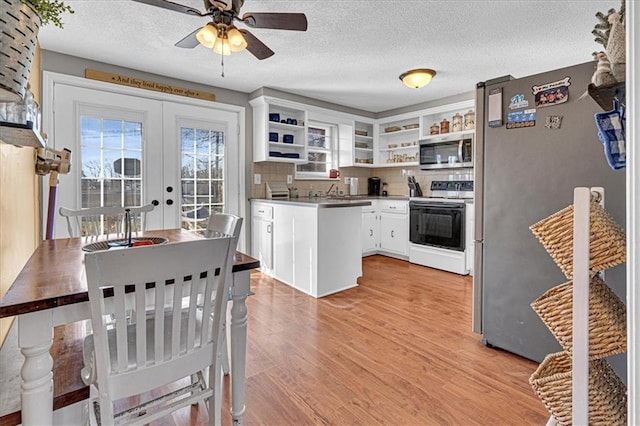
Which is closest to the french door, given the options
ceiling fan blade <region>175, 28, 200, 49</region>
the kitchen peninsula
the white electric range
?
the kitchen peninsula

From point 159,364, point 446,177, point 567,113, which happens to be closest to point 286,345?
point 159,364

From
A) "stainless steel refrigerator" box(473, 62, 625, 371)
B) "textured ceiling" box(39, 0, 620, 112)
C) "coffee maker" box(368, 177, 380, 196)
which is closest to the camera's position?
"stainless steel refrigerator" box(473, 62, 625, 371)

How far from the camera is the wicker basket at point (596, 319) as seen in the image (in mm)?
834

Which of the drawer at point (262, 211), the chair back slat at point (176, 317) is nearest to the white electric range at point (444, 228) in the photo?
the drawer at point (262, 211)

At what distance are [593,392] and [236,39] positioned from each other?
7.26ft

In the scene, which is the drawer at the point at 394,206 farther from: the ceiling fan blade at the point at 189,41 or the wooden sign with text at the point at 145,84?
the ceiling fan blade at the point at 189,41

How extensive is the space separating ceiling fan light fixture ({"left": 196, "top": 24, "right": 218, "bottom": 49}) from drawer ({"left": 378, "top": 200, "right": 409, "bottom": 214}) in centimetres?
338

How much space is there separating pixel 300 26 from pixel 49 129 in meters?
2.57

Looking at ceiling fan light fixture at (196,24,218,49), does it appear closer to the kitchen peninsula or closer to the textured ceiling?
the textured ceiling

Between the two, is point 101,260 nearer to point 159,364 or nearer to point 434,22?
point 159,364

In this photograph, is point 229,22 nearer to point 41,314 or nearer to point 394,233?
point 41,314

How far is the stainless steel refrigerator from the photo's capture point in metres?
1.77

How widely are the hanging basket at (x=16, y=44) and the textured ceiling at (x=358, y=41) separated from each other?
1674 mm

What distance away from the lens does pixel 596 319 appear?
0.84 m
